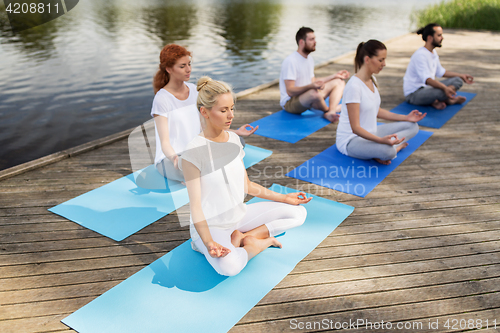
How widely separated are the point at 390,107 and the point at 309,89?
1.28 metres

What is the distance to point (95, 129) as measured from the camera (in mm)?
6004

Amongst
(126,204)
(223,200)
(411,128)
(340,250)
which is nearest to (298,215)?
(340,250)

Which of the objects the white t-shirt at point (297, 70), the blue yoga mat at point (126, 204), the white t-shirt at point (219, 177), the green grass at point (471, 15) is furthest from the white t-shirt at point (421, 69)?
the green grass at point (471, 15)

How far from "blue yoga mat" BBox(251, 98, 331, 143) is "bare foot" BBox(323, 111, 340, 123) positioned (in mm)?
47

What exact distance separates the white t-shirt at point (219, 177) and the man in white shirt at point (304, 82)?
255 cm

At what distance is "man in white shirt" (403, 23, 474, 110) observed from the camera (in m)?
4.70

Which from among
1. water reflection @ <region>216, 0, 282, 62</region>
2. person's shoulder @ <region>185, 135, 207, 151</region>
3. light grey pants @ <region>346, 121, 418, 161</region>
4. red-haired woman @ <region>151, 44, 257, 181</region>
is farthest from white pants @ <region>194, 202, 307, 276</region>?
water reflection @ <region>216, 0, 282, 62</region>

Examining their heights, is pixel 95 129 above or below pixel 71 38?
below

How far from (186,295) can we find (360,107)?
2284 mm

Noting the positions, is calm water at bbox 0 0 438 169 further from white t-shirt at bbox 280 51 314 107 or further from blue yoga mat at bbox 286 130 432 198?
blue yoga mat at bbox 286 130 432 198

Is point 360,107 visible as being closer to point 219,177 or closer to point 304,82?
point 304,82

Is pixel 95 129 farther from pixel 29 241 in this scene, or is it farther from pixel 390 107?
pixel 390 107

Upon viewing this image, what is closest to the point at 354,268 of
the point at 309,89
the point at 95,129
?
the point at 309,89

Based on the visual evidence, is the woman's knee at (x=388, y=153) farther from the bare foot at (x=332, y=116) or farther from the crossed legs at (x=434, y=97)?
the crossed legs at (x=434, y=97)
